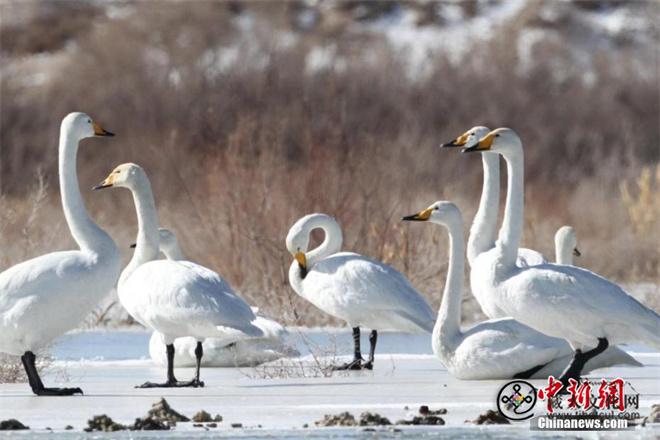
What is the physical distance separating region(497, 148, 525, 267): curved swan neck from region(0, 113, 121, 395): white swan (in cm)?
235

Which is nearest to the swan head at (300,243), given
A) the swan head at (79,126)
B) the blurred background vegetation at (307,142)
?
the blurred background vegetation at (307,142)

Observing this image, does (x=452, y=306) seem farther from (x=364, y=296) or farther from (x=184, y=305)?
(x=184, y=305)

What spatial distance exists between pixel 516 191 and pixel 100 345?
13.3ft

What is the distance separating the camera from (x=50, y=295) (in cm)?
966

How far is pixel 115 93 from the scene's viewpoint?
31141 millimetres

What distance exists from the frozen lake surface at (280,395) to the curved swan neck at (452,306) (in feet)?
0.90

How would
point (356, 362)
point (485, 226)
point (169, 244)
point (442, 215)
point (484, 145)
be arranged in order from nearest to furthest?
point (484, 145) → point (442, 215) → point (356, 362) → point (485, 226) → point (169, 244)

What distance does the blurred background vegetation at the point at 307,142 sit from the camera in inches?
647

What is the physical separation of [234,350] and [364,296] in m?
0.96

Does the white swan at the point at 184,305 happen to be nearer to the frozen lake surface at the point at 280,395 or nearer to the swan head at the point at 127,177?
the frozen lake surface at the point at 280,395

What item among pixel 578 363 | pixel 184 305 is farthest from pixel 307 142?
pixel 578 363

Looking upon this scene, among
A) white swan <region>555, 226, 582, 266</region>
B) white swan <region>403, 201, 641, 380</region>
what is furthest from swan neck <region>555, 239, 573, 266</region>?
white swan <region>403, 201, 641, 380</region>

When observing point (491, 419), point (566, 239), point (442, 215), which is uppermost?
point (442, 215)

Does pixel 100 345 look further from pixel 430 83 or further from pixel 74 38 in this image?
pixel 74 38
